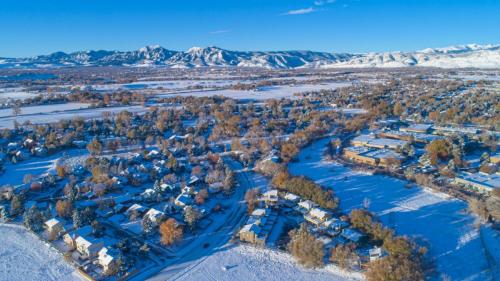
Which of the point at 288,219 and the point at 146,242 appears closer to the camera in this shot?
the point at 146,242

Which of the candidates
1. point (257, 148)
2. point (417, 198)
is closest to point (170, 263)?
point (417, 198)

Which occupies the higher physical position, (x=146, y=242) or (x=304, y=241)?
(x=304, y=241)

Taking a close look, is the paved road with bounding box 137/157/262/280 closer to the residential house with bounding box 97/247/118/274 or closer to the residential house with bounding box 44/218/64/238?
the residential house with bounding box 97/247/118/274

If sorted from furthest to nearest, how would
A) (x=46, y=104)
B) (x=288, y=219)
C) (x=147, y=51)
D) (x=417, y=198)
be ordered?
(x=147, y=51), (x=46, y=104), (x=417, y=198), (x=288, y=219)

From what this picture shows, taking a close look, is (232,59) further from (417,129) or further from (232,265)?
(232,265)

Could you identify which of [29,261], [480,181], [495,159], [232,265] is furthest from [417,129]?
[29,261]

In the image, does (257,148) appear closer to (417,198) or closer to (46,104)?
(417,198)

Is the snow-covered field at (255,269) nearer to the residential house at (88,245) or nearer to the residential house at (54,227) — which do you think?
the residential house at (88,245)

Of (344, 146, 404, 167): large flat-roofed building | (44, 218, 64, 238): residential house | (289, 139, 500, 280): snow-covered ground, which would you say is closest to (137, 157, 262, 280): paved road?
(44, 218, 64, 238): residential house
